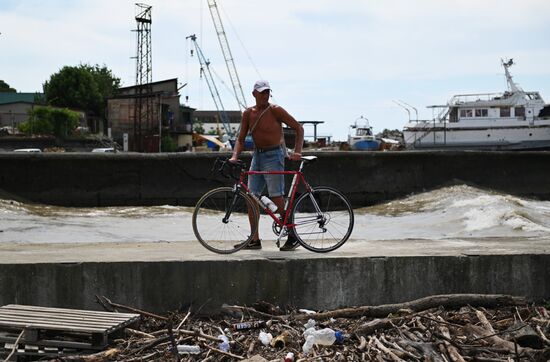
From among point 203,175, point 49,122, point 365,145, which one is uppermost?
point 49,122

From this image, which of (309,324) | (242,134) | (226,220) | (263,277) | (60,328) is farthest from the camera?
(242,134)

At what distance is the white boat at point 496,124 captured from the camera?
57.2 m

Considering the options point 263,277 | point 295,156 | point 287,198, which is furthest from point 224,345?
point 295,156

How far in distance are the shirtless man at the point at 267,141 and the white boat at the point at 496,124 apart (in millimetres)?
52629

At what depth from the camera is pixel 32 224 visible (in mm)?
11922

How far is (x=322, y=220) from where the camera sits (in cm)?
727

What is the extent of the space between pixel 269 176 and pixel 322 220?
0.71 metres

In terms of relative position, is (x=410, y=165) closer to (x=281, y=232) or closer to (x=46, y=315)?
(x=281, y=232)

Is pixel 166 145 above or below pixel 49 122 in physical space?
below

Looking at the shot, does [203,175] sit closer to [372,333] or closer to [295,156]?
[295,156]

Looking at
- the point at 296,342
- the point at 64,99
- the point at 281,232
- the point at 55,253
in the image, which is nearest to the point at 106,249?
the point at 55,253

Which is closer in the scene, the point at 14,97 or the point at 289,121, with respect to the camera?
the point at 289,121

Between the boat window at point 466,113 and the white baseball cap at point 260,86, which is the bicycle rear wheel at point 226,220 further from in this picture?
the boat window at point 466,113

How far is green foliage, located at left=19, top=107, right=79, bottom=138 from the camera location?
62.8m
